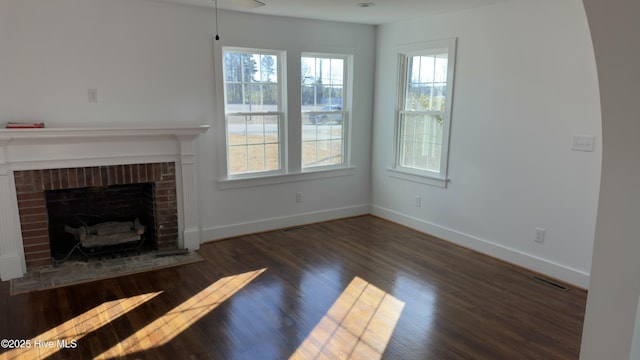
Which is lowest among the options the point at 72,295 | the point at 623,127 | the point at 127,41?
the point at 72,295

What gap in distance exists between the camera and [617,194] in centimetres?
140

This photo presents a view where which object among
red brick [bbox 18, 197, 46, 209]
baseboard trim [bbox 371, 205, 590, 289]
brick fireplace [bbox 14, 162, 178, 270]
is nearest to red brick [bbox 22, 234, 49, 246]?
brick fireplace [bbox 14, 162, 178, 270]

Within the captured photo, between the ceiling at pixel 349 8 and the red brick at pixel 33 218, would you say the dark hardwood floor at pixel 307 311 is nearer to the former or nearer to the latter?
the red brick at pixel 33 218

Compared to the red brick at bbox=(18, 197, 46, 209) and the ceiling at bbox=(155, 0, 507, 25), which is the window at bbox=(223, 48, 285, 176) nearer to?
the ceiling at bbox=(155, 0, 507, 25)

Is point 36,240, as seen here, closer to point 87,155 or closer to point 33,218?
point 33,218

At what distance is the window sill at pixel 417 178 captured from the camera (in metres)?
4.70

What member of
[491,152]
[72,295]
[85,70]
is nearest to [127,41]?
[85,70]

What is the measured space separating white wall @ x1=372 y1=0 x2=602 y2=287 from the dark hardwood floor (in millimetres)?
323

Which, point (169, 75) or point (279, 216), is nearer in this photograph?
point (169, 75)

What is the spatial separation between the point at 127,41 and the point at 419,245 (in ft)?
11.4

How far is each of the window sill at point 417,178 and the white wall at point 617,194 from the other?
10.4 ft

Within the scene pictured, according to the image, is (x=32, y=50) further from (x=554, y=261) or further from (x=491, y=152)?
(x=554, y=261)

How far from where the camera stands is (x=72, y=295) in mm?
3277

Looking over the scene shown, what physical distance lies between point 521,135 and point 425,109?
4.04ft
